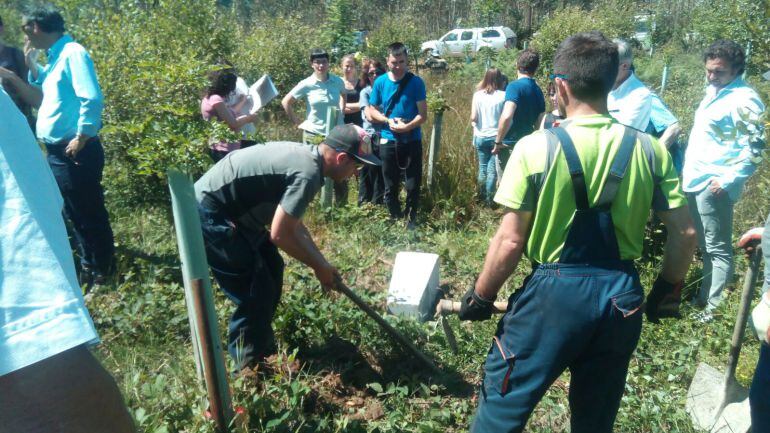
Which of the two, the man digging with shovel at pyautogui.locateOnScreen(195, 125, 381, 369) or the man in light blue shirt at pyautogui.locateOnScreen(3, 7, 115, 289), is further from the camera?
the man in light blue shirt at pyautogui.locateOnScreen(3, 7, 115, 289)

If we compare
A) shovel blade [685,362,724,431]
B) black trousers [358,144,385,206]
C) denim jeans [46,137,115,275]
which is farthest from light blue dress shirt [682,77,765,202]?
denim jeans [46,137,115,275]

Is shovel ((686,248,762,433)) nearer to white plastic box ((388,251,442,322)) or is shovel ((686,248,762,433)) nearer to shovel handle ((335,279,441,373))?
shovel handle ((335,279,441,373))

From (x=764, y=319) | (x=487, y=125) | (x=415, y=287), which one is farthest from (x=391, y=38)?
(x=764, y=319)

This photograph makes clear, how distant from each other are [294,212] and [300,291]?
3.72 ft

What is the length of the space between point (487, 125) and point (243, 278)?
4.06m

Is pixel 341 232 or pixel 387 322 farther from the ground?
pixel 387 322

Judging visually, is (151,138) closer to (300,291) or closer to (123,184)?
(300,291)

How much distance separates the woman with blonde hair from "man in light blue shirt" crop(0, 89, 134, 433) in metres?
6.00

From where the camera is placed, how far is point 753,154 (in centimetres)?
348

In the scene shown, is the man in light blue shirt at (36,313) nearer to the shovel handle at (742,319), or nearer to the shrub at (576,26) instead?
the shovel handle at (742,319)

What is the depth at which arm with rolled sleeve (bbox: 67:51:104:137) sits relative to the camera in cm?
440

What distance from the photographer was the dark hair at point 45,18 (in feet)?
14.9

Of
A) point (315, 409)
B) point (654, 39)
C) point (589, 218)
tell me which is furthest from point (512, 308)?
point (654, 39)

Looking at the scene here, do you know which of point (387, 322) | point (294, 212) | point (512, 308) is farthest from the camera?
point (387, 322)
